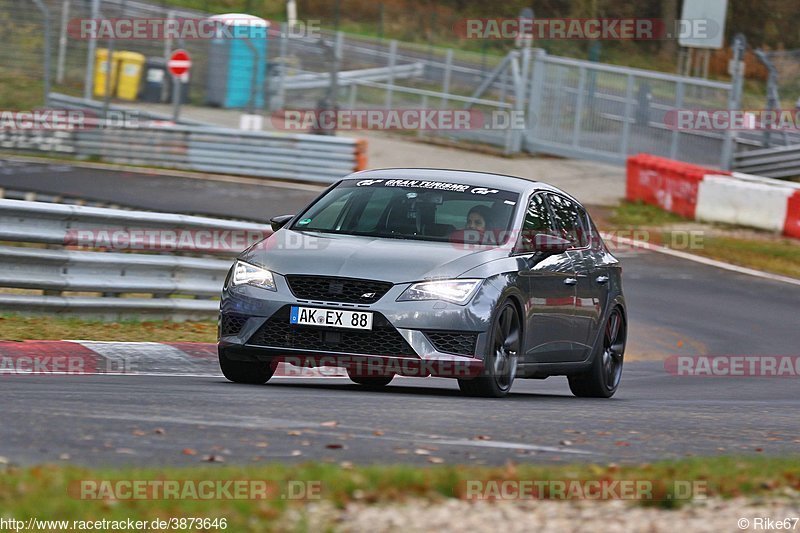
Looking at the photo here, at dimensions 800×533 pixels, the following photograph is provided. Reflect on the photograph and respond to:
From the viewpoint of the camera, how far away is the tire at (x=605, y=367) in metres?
11.4

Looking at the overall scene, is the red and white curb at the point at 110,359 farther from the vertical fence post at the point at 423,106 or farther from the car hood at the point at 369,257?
the vertical fence post at the point at 423,106

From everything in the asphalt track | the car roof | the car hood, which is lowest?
the asphalt track

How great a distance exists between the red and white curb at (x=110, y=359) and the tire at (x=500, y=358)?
236 centimetres

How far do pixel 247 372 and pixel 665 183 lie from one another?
18.4 metres

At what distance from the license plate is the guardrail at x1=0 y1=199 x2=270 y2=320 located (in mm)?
3944

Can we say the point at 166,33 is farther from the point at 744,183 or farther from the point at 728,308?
the point at 728,308

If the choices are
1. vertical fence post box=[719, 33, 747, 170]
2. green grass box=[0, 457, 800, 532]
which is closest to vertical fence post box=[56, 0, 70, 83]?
vertical fence post box=[719, 33, 747, 170]

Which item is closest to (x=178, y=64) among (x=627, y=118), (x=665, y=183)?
(x=627, y=118)

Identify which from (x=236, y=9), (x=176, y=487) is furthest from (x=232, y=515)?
(x=236, y=9)

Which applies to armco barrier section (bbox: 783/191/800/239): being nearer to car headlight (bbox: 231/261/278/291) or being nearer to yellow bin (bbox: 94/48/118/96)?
car headlight (bbox: 231/261/278/291)

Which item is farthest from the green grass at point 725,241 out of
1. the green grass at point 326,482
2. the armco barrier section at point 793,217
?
the green grass at point 326,482

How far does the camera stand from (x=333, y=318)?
9.03 metres

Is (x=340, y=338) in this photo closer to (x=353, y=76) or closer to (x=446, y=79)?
(x=446, y=79)

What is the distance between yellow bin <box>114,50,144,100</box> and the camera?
35906 mm
